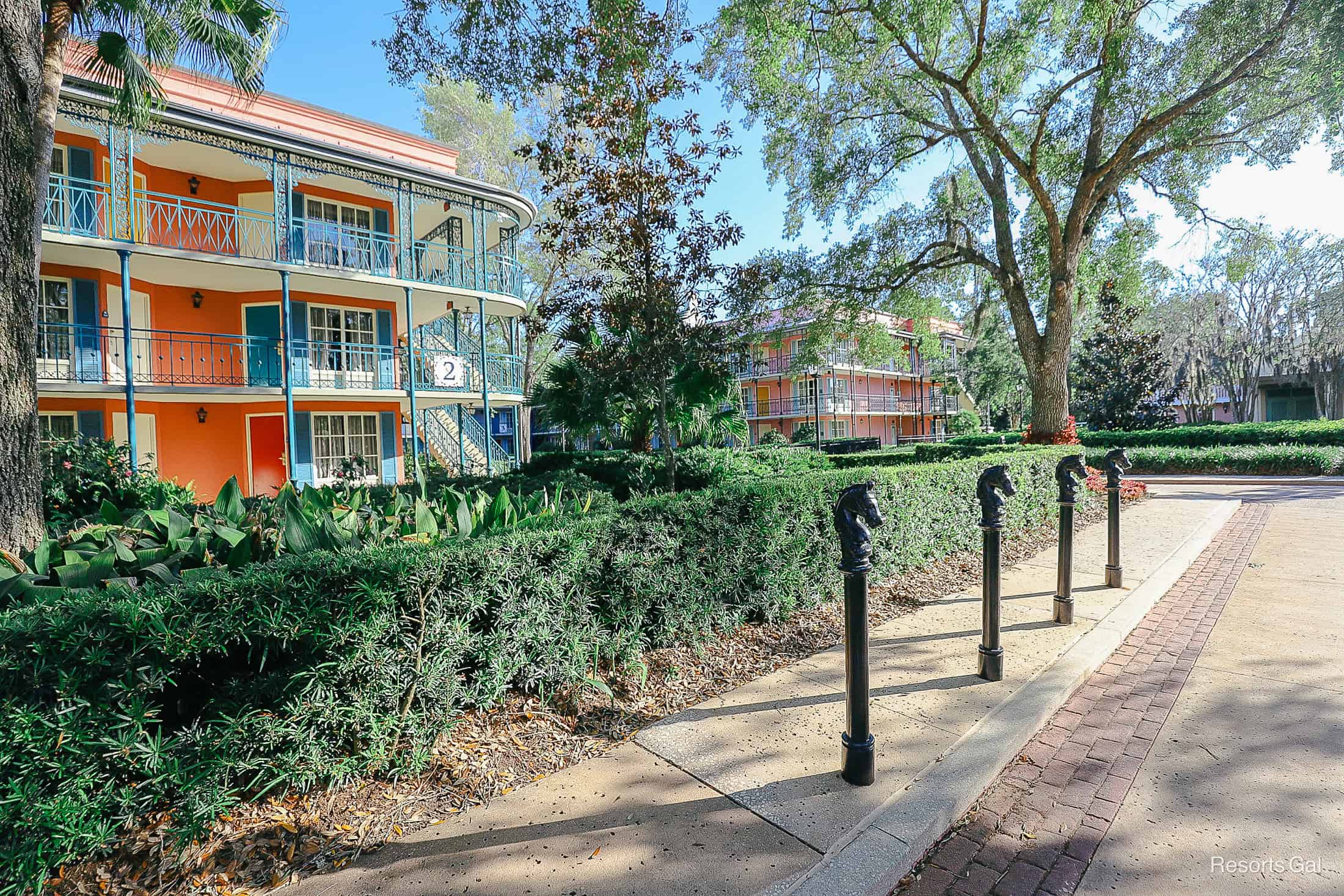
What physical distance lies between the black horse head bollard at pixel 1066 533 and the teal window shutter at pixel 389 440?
54.1 ft

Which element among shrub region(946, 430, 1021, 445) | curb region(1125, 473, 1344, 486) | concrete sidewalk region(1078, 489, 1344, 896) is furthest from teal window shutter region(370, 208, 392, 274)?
shrub region(946, 430, 1021, 445)

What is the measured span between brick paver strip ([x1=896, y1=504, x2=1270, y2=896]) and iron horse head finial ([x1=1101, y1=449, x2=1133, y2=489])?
4.95 ft

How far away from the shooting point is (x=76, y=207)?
12.5 metres

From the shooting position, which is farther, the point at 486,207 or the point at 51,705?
the point at 486,207

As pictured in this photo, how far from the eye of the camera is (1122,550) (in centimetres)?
742

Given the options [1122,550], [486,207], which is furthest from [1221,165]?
[486,207]

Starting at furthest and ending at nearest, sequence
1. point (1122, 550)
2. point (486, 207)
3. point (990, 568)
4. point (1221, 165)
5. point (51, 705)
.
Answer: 1. point (486, 207)
2. point (1221, 165)
3. point (1122, 550)
4. point (990, 568)
5. point (51, 705)

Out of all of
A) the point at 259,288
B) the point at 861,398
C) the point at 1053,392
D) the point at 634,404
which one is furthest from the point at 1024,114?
the point at 861,398

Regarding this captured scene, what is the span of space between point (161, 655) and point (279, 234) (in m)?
14.5

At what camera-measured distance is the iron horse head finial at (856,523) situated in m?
2.99

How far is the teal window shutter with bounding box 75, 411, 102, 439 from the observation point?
1366 centimetres

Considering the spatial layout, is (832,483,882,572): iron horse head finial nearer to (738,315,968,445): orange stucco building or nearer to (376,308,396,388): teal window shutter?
(376,308,396,388): teal window shutter

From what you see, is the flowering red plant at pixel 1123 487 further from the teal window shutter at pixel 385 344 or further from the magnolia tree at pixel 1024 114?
the teal window shutter at pixel 385 344

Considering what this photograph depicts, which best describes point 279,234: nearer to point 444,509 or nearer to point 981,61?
point 444,509
